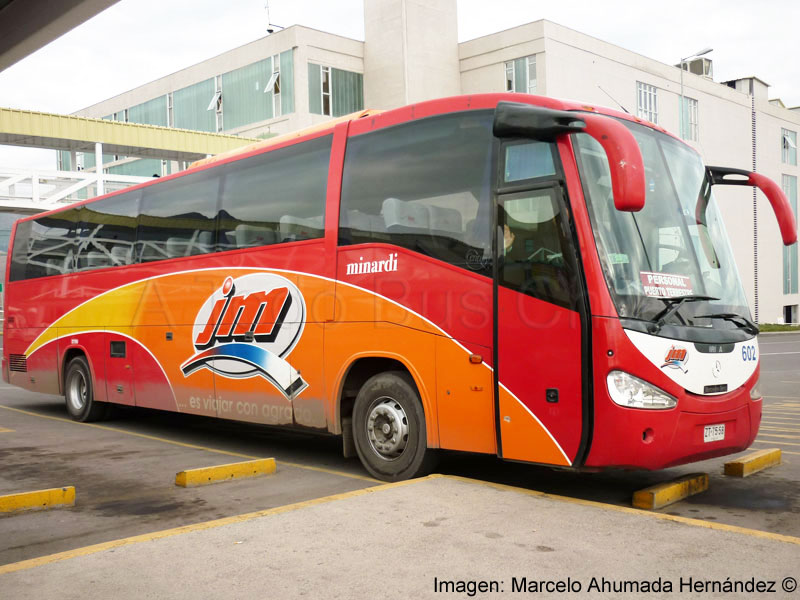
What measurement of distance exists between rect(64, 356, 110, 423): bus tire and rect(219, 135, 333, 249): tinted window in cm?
496

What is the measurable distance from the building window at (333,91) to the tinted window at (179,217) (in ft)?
105

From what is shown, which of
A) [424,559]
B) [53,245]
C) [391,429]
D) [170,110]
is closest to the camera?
[424,559]

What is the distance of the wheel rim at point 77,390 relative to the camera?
14047mm

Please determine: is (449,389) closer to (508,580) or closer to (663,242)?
(663,242)

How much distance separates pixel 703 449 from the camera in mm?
6641

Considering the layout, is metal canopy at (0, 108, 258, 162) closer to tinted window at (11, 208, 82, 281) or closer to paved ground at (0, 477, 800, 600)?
tinted window at (11, 208, 82, 281)

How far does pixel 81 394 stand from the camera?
46.3ft

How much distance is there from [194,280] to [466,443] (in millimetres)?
5210

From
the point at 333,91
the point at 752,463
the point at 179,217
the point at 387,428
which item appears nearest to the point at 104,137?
the point at 333,91

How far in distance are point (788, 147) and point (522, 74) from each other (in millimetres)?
33062

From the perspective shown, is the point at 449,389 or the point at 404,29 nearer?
the point at 449,389

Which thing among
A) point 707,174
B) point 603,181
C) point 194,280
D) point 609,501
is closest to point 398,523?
point 609,501

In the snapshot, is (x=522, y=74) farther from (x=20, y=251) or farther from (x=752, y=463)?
(x=752, y=463)

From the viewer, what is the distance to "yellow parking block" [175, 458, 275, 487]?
793 cm
